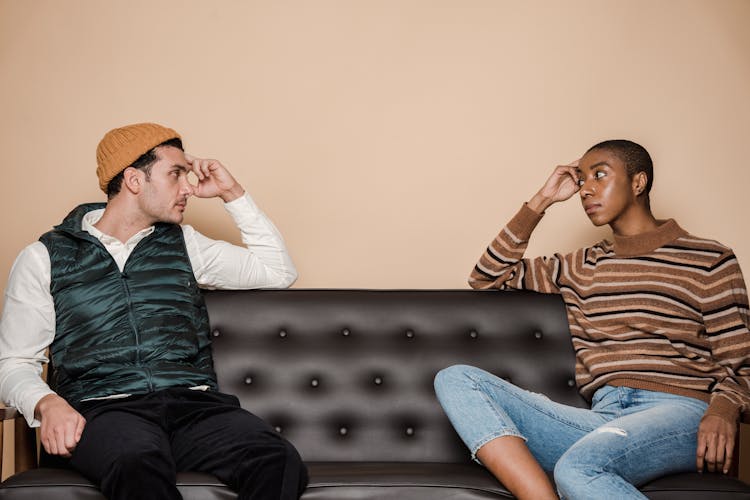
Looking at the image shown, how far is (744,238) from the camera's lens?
9.43 feet

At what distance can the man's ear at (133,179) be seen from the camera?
2.30 m

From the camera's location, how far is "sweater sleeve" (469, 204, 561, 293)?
2.41 meters

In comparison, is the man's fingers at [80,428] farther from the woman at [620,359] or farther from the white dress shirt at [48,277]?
the woman at [620,359]

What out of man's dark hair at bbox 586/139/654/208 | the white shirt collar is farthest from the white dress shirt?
man's dark hair at bbox 586/139/654/208

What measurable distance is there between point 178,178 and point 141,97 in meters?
0.69

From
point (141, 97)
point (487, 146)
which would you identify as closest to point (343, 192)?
point (487, 146)

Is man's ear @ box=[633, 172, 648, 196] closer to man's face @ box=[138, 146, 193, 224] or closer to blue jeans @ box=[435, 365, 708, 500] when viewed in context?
blue jeans @ box=[435, 365, 708, 500]

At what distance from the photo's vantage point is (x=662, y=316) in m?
2.18

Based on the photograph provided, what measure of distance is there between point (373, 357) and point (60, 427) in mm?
916

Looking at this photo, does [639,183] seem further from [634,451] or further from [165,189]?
[165,189]

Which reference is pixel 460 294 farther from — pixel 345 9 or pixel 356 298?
pixel 345 9

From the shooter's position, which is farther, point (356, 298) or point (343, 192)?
point (343, 192)

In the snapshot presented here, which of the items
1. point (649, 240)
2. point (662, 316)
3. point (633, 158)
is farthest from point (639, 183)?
point (662, 316)

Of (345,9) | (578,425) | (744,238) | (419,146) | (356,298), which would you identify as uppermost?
(345,9)
